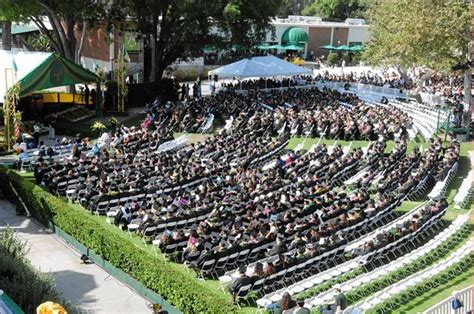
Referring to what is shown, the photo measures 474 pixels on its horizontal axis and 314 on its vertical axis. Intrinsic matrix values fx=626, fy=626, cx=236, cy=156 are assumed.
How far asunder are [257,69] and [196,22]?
5169 mm

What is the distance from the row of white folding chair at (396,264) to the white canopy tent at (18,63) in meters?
22.2

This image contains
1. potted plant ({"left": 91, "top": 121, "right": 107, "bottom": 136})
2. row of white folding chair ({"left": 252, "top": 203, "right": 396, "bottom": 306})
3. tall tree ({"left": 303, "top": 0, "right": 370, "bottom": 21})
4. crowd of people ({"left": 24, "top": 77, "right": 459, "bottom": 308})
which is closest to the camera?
row of white folding chair ({"left": 252, "top": 203, "right": 396, "bottom": 306})

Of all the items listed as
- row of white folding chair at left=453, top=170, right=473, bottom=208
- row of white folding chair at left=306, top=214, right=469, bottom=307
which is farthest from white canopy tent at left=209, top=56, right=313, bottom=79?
row of white folding chair at left=306, top=214, right=469, bottom=307

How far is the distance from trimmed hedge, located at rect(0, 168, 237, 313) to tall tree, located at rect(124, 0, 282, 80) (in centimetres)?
2233

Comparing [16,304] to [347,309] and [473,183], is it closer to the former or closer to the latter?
[347,309]

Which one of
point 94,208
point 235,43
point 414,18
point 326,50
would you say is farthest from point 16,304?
point 326,50

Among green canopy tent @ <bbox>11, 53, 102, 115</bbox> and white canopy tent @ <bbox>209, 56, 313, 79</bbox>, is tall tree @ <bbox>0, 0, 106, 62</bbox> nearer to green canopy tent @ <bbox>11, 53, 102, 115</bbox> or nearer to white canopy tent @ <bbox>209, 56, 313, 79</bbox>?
green canopy tent @ <bbox>11, 53, 102, 115</bbox>

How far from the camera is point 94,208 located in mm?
21469

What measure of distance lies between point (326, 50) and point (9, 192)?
71.4 meters

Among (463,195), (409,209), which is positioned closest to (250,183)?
(409,209)

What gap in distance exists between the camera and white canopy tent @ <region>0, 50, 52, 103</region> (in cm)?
3209

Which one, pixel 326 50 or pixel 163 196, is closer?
pixel 163 196

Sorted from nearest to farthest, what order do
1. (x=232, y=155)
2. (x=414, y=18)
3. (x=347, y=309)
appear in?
1. (x=347, y=309)
2. (x=232, y=155)
3. (x=414, y=18)

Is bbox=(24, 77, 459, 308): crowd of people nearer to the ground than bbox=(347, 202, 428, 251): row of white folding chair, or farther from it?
farther from it
